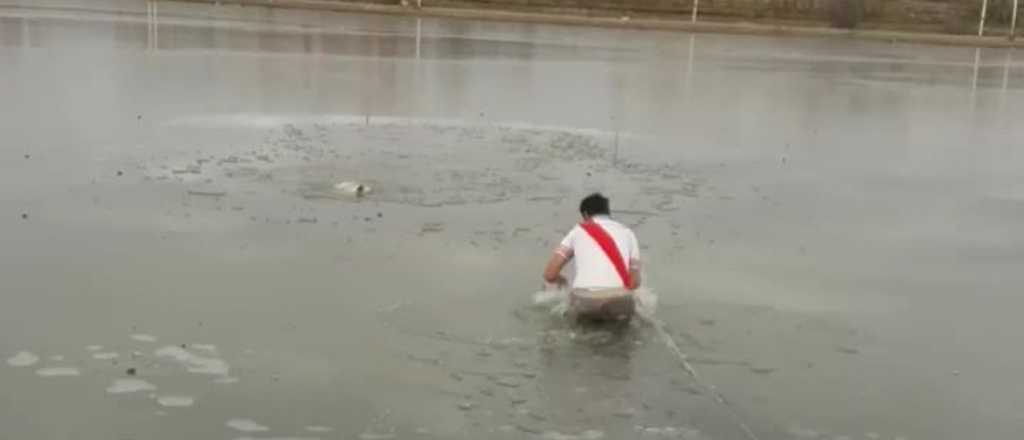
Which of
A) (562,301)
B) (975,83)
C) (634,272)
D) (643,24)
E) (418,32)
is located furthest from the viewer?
(643,24)

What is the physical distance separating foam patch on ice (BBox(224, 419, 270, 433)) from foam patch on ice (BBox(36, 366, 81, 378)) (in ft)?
3.47

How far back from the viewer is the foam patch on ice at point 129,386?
21.5 feet

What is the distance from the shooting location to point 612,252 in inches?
310

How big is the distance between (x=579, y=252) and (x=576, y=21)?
41753 mm

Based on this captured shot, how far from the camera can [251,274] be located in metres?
8.86

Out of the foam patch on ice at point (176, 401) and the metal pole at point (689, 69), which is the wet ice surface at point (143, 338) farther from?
the metal pole at point (689, 69)

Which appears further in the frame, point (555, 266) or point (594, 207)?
point (594, 207)

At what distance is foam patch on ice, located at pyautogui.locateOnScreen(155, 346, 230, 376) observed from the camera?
692cm

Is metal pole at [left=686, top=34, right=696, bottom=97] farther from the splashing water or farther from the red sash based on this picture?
the red sash

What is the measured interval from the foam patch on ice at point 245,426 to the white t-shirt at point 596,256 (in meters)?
2.37

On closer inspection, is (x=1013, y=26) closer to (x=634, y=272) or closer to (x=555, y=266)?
(x=634, y=272)

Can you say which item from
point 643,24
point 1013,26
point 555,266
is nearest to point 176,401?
point 555,266

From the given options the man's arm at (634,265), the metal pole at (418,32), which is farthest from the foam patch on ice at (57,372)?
the metal pole at (418,32)

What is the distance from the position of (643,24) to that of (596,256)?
4279cm
